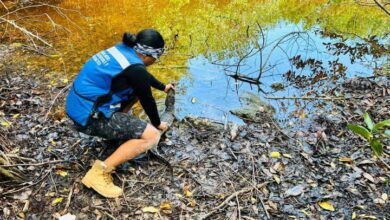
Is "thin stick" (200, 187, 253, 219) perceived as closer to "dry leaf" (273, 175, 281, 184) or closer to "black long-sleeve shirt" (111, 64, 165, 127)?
"dry leaf" (273, 175, 281, 184)

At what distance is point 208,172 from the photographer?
3631mm

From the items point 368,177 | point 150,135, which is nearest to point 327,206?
point 368,177

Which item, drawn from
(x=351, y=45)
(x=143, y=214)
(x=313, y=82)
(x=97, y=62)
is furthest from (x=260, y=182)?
(x=351, y=45)

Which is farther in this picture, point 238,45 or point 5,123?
point 238,45

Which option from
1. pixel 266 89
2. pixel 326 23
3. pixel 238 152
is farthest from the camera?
pixel 326 23

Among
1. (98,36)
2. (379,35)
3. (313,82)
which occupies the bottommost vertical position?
(98,36)

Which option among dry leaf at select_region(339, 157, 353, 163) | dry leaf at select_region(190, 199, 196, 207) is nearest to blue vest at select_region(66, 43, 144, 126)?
dry leaf at select_region(190, 199, 196, 207)

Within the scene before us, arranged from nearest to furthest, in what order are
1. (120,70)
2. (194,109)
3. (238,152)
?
(120,70), (238,152), (194,109)

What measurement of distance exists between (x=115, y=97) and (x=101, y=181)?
74cm

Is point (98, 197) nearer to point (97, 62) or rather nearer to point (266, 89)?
point (97, 62)

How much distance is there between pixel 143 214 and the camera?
3131 mm

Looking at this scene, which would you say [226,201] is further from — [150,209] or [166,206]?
[150,209]

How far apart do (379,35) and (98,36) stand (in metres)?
5.75

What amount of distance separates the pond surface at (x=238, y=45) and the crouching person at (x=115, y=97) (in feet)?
5.63
